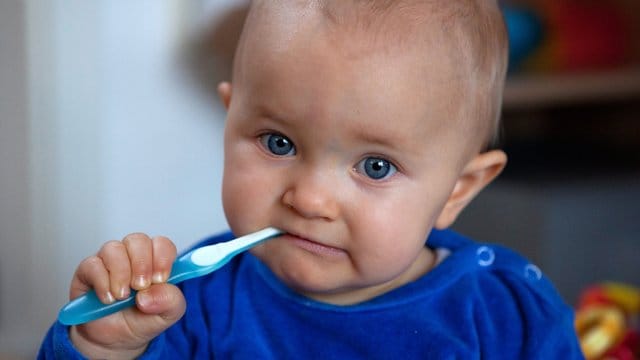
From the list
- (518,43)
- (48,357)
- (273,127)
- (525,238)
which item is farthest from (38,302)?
(518,43)

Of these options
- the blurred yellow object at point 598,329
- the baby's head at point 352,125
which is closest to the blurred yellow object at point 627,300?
the blurred yellow object at point 598,329

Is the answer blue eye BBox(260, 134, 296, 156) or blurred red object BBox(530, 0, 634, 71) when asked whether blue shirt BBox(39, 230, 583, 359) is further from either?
blurred red object BBox(530, 0, 634, 71)

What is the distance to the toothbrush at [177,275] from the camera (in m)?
0.54

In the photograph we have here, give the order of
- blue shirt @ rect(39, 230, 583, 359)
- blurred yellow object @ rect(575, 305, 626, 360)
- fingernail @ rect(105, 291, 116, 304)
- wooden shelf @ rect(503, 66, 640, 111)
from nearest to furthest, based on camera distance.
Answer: fingernail @ rect(105, 291, 116, 304)
blue shirt @ rect(39, 230, 583, 359)
blurred yellow object @ rect(575, 305, 626, 360)
wooden shelf @ rect(503, 66, 640, 111)

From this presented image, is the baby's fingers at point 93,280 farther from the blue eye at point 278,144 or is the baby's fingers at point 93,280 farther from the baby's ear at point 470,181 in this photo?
the baby's ear at point 470,181

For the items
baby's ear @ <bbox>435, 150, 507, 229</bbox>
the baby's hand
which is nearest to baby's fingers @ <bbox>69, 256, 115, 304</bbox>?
the baby's hand

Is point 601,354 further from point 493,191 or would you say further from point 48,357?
point 493,191

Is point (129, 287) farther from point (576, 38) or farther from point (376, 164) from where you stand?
point (576, 38)

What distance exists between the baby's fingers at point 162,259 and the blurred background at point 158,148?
0.23m

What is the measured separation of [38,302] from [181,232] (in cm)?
22

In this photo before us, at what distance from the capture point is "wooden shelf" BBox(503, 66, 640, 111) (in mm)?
1626

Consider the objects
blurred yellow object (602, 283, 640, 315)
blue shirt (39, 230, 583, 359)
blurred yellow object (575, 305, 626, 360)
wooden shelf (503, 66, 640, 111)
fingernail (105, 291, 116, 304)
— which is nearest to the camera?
fingernail (105, 291, 116, 304)

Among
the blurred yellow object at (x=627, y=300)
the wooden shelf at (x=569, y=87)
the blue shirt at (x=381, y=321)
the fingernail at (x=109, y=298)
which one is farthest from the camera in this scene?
the wooden shelf at (x=569, y=87)

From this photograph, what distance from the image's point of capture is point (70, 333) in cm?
59
